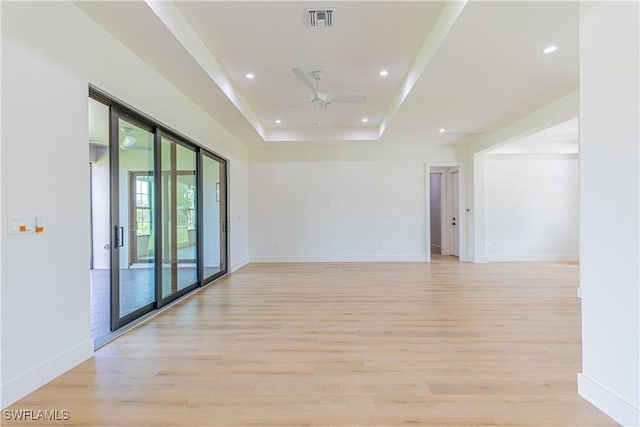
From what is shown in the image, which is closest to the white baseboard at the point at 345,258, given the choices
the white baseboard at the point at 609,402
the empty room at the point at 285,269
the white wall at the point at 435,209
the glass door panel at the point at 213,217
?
the empty room at the point at 285,269

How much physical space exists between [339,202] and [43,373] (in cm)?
607

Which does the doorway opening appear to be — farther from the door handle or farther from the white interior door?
the door handle

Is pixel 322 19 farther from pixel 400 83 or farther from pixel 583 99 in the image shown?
pixel 583 99

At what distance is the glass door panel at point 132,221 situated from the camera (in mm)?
2982

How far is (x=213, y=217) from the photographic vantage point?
5543mm

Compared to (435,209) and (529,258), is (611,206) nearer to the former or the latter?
(529,258)

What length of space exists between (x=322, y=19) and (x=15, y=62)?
7.82 feet

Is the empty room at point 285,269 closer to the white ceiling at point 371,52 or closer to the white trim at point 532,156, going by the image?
the white ceiling at point 371,52

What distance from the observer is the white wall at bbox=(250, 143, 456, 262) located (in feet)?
24.4

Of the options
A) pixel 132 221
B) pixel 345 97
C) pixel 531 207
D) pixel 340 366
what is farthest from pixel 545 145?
pixel 132 221

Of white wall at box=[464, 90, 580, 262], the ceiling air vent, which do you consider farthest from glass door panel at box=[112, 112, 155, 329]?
white wall at box=[464, 90, 580, 262]

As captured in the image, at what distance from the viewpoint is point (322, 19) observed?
2.92 m

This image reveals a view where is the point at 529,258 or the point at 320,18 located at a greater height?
the point at 320,18

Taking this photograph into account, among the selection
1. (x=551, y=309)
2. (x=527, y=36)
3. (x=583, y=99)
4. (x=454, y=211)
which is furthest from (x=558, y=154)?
(x=583, y=99)
